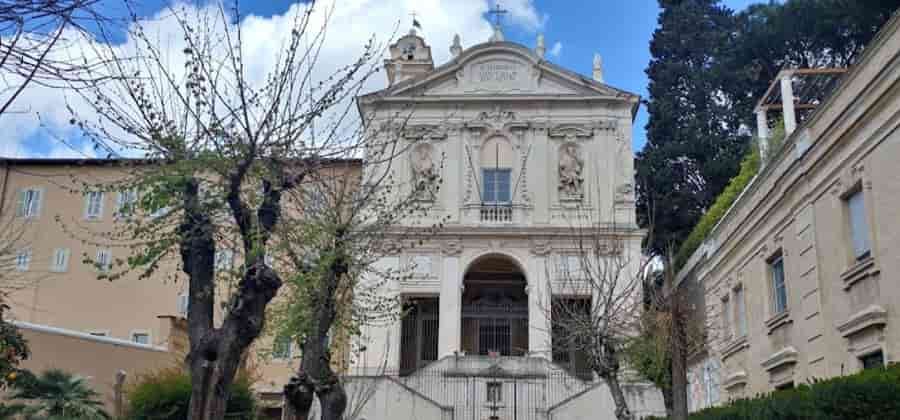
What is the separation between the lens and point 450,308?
2972 centimetres

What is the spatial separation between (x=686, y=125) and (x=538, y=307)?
40.0 feet

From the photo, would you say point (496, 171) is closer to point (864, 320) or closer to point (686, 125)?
point (686, 125)

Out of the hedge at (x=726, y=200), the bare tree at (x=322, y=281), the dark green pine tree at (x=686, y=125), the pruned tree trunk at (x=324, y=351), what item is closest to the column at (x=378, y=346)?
the hedge at (x=726, y=200)

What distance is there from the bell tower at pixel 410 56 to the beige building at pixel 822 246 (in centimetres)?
2081

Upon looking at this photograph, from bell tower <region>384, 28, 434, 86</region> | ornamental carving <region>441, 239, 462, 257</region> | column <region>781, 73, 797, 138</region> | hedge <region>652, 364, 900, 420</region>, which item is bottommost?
hedge <region>652, 364, 900, 420</region>

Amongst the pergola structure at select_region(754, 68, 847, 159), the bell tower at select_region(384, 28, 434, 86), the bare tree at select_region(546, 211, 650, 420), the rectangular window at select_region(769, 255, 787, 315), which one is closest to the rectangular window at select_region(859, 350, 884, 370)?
the rectangular window at select_region(769, 255, 787, 315)

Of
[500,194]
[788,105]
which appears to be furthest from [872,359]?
[500,194]

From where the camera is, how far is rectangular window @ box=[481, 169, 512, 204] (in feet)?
105

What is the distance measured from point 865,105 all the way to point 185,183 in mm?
9786

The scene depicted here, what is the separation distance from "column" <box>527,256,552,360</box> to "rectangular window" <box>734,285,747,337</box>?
860 cm

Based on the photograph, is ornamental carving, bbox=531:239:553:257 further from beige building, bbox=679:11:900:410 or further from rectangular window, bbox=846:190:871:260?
rectangular window, bbox=846:190:871:260

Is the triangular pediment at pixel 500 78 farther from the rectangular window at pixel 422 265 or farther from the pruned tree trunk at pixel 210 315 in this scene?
the pruned tree trunk at pixel 210 315

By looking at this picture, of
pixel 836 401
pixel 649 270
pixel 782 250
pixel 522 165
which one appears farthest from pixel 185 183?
pixel 522 165

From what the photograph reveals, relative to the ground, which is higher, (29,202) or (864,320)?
(29,202)
